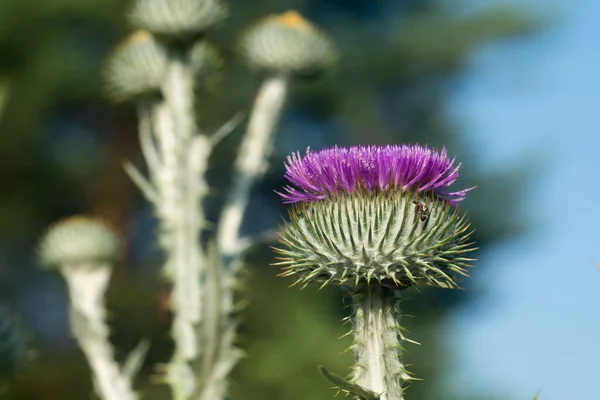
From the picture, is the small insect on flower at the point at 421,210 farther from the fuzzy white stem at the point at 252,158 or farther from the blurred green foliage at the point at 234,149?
the blurred green foliage at the point at 234,149

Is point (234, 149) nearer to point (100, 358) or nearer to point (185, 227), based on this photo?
point (100, 358)

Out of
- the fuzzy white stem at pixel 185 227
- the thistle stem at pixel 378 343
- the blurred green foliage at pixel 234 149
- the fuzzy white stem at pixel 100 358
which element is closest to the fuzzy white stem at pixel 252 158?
the fuzzy white stem at pixel 185 227

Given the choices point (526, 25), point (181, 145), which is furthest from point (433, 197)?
point (526, 25)

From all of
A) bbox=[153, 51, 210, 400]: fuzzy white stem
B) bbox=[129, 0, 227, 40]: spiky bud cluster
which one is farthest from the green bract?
bbox=[129, 0, 227, 40]: spiky bud cluster

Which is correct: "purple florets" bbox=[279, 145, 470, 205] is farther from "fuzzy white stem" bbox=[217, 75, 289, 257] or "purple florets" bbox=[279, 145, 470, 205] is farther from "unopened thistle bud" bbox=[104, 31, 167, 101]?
"unopened thistle bud" bbox=[104, 31, 167, 101]

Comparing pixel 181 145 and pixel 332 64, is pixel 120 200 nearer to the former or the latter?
pixel 332 64

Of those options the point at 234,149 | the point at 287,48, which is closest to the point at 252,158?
the point at 287,48

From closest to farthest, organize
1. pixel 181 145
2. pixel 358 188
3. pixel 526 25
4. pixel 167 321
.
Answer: pixel 358 188 < pixel 181 145 < pixel 167 321 < pixel 526 25
